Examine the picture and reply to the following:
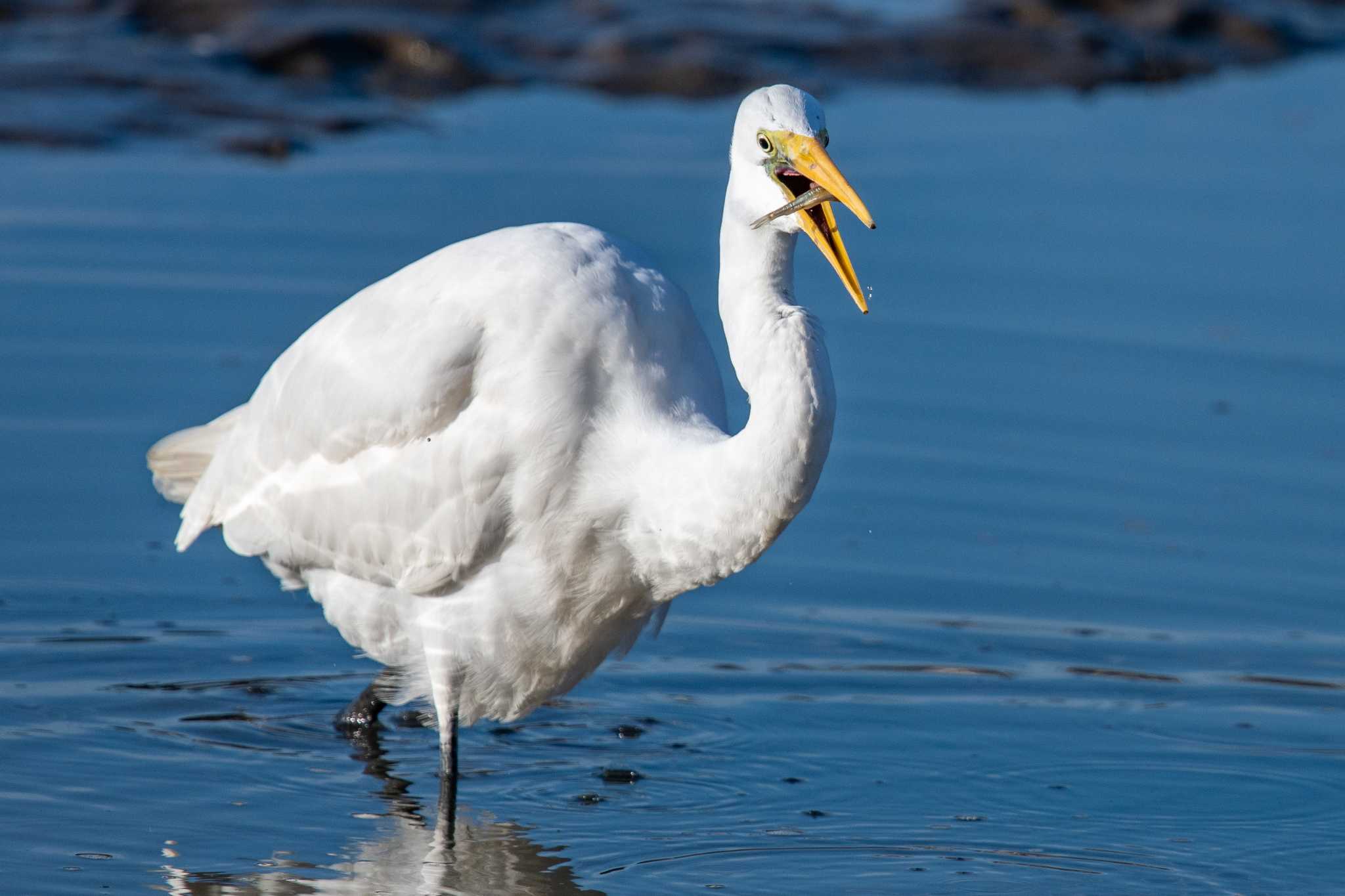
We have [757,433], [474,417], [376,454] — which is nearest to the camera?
[757,433]

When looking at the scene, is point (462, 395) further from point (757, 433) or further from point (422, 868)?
point (422, 868)

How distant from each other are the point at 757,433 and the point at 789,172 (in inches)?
25.9

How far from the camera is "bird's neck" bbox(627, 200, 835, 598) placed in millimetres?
5082

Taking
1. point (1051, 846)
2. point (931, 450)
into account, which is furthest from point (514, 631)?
point (931, 450)

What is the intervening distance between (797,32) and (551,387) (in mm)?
10132

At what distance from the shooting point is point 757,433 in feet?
17.0

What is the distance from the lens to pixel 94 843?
5.98 m

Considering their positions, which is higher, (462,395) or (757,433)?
(757,433)

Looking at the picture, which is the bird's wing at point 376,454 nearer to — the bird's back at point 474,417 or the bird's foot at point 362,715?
the bird's back at point 474,417

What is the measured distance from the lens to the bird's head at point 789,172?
5020mm

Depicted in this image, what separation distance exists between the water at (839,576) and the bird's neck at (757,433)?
3.67ft

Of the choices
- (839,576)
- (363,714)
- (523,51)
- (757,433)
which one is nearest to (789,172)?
(757,433)

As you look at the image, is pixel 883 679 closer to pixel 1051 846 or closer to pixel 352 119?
pixel 1051 846

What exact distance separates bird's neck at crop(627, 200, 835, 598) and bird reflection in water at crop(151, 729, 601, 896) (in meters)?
1.14
